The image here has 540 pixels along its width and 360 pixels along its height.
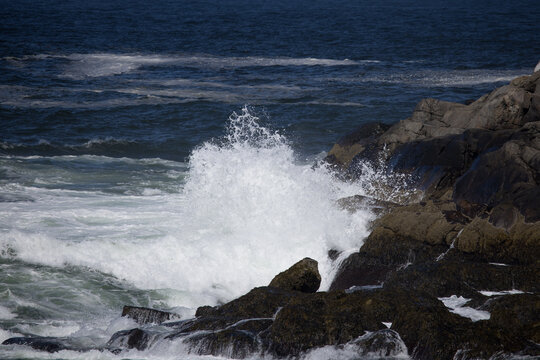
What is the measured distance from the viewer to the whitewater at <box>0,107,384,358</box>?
988cm

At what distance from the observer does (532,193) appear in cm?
998

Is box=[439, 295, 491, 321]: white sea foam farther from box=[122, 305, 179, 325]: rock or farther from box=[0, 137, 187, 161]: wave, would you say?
box=[0, 137, 187, 161]: wave

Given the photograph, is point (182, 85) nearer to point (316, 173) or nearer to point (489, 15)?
point (316, 173)

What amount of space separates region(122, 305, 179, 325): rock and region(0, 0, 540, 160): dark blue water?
37.0ft

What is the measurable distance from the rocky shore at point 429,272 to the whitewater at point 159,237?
2.02ft

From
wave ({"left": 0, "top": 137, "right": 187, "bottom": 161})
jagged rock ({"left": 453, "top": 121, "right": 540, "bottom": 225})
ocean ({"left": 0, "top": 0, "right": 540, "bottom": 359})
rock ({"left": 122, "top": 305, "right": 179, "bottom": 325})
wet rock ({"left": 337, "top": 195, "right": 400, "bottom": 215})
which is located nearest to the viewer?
rock ({"left": 122, "top": 305, "right": 179, "bottom": 325})

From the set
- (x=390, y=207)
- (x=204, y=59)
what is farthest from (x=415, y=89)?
(x=390, y=207)

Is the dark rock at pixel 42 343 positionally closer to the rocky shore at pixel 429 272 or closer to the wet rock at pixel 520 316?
the rocky shore at pixel 429 272

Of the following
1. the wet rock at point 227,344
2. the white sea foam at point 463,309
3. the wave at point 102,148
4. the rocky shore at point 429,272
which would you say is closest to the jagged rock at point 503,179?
the rocky shore at point 429,272

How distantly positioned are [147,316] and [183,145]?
12573 millimetres

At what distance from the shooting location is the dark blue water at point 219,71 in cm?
2214

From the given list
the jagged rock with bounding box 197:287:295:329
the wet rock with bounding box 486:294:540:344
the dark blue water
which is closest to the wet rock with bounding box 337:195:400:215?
the jagged rock with bounding box 197:287:295:329

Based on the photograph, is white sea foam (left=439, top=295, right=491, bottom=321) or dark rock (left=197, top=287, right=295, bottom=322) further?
dark rock (left=197, top=287, right=295, bottom=322)

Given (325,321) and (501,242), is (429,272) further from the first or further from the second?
(325,321)
